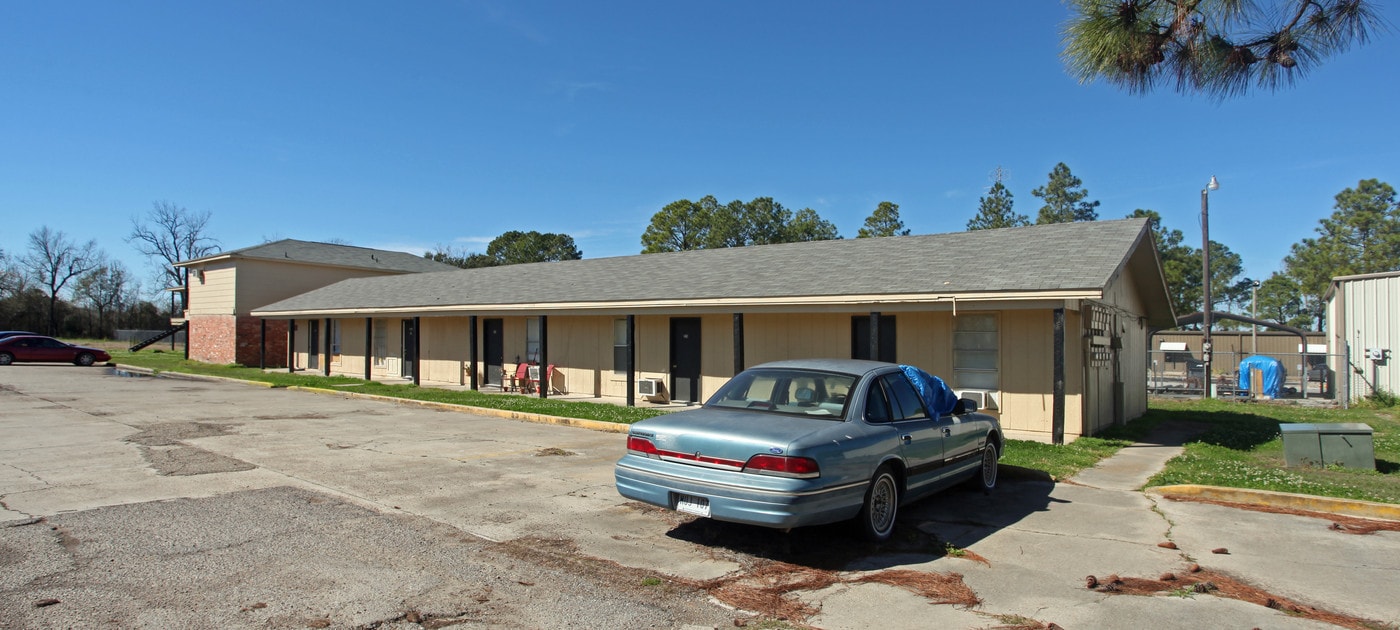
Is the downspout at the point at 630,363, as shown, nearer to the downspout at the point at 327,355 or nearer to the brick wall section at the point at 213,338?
the downspout at the point at 327,355

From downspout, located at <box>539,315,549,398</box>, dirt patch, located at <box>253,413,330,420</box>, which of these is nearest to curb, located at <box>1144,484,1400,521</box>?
downspout, located at <box>539,315,549,398</box>

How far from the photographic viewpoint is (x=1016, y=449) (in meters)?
11.3

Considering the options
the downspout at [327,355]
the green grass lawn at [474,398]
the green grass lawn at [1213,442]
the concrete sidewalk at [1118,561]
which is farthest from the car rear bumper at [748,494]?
the downspout at [327,355]

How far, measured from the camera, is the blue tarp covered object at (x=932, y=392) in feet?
24.6

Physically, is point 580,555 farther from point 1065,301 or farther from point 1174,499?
point 1065,301

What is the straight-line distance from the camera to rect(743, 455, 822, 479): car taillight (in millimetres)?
5621

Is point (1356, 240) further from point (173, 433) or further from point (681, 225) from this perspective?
point (173, 433)

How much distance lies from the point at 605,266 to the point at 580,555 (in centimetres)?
1797

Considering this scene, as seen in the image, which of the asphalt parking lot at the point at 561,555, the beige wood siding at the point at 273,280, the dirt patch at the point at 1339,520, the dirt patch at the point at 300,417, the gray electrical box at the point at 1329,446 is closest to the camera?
the asphalt parking lot at the point at 561,555

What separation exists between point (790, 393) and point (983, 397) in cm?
745

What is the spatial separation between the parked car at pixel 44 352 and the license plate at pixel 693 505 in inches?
1462

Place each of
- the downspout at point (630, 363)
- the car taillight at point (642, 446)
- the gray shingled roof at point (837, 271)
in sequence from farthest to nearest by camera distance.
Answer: the downspout at point (630, 363)
the gray shingled roof at point (837, 271)
the car taillight at point (642, 446)

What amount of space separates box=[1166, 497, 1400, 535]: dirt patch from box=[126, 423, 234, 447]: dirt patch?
506 inches

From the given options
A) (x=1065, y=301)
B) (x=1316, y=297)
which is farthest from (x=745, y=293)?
(x=1316, y=297)
